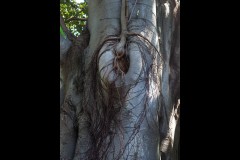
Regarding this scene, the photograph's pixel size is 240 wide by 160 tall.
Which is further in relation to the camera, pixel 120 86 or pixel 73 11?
pixel 73 11

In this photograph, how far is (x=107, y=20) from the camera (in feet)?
13.4

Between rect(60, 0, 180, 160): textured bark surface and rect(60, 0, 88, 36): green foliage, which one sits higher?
rect(60, 0, 88, 36): green foliage

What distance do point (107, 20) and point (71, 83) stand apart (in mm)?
827

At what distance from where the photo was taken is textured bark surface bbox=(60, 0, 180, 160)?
3.53 metres

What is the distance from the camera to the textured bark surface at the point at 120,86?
353cm

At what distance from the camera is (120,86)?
3.59 metres

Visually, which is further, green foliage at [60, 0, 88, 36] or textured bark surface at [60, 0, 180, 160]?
green foliage at [60, 0, 88, 36]

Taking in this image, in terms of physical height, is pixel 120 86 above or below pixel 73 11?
below

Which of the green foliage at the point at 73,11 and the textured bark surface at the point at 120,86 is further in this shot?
the green foliage at the point at 73,11

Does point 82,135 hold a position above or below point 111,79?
below

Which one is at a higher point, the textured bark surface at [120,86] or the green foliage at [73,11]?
the green foliage at [73,11]
